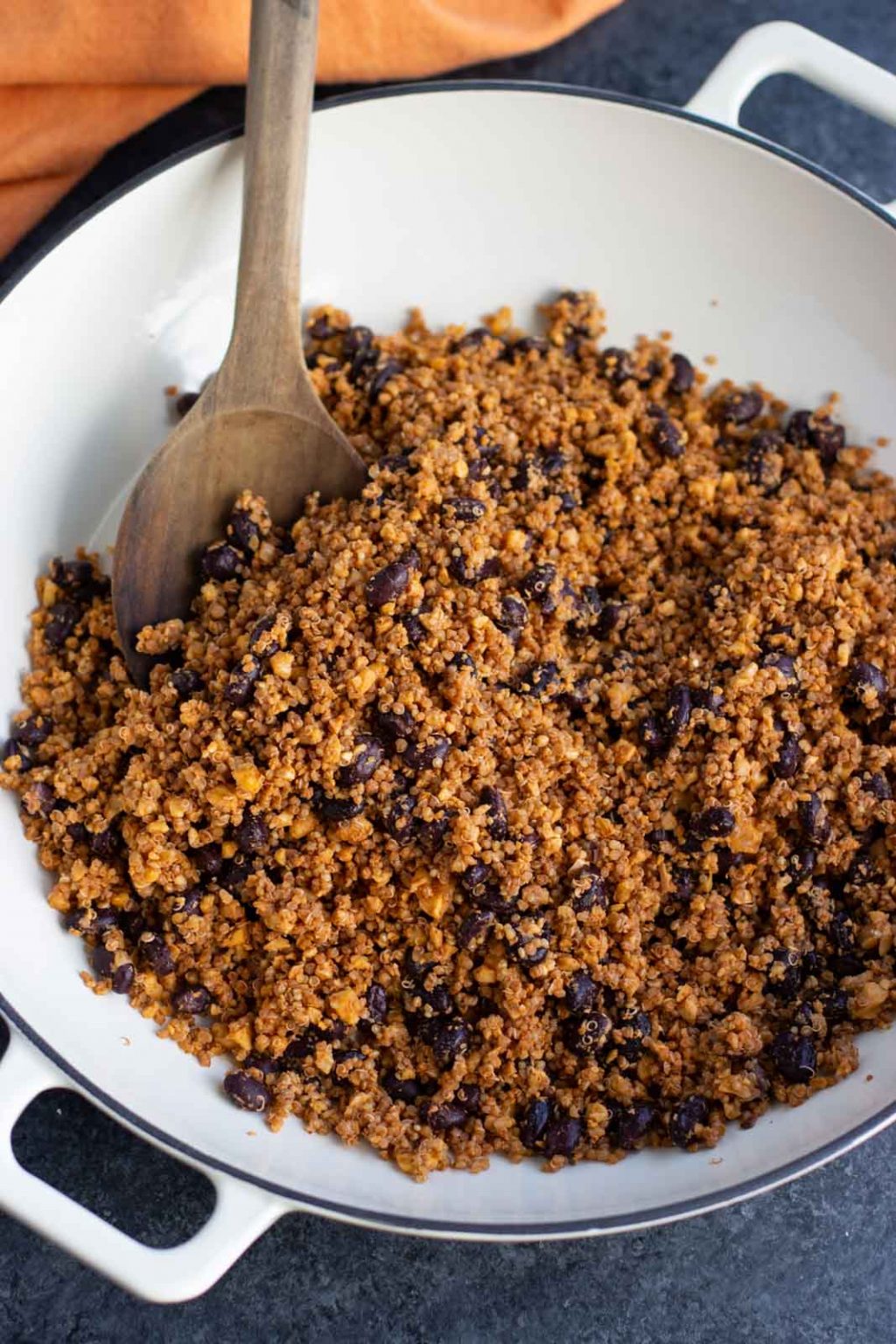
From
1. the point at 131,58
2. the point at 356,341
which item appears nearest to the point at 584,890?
the point at 356,341

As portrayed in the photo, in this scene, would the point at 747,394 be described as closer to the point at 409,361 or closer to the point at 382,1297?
the point at 409,361

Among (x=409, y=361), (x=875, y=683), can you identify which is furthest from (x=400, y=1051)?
(x=409, y=361)

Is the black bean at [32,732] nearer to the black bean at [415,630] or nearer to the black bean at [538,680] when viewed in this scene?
the black bean at [415,630]

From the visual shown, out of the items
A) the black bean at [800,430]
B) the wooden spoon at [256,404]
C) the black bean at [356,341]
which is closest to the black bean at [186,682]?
the wooden spoon at [256,404]

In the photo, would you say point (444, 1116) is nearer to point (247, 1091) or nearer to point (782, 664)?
point (247, 1091)

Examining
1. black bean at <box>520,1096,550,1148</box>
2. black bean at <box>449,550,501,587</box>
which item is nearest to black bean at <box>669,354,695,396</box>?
black bean at <box>449,550,501,587</box>

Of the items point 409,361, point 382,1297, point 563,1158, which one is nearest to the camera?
point 563,1158
